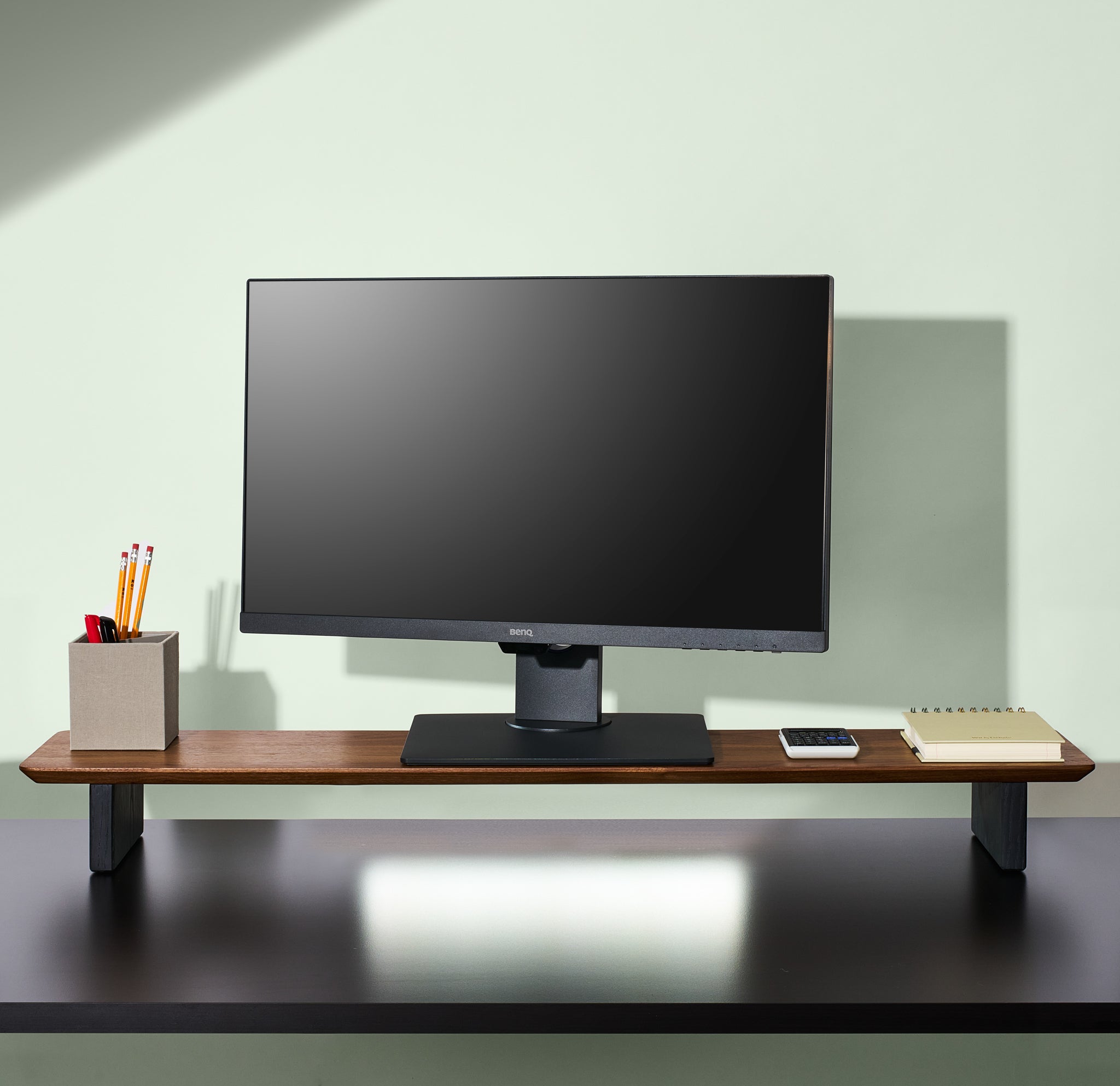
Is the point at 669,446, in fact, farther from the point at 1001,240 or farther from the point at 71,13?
the point at 71,13

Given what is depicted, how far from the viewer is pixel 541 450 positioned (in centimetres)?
123

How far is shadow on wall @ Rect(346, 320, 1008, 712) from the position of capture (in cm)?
151

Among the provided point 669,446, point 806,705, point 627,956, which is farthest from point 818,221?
point 627,956

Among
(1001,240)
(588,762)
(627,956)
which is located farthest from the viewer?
(1001,240)

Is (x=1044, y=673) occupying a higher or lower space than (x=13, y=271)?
lower

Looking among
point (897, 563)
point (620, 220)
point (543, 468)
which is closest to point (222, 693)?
point (543, 468)

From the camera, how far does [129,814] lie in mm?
1354

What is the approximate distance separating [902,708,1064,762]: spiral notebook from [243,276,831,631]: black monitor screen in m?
0.19

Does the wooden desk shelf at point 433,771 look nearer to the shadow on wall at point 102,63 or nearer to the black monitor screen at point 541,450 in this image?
the black monitor screen at point 541,450

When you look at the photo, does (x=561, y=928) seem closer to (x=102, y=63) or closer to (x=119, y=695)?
(x=119, y=695)

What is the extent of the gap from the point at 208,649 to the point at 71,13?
2.95 ft

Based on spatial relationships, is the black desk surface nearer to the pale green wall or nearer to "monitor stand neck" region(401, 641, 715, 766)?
"monitor stand neck" region(401, 641, 715, 766)

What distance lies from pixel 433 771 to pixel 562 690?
20cm

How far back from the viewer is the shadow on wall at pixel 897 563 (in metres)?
1.51
